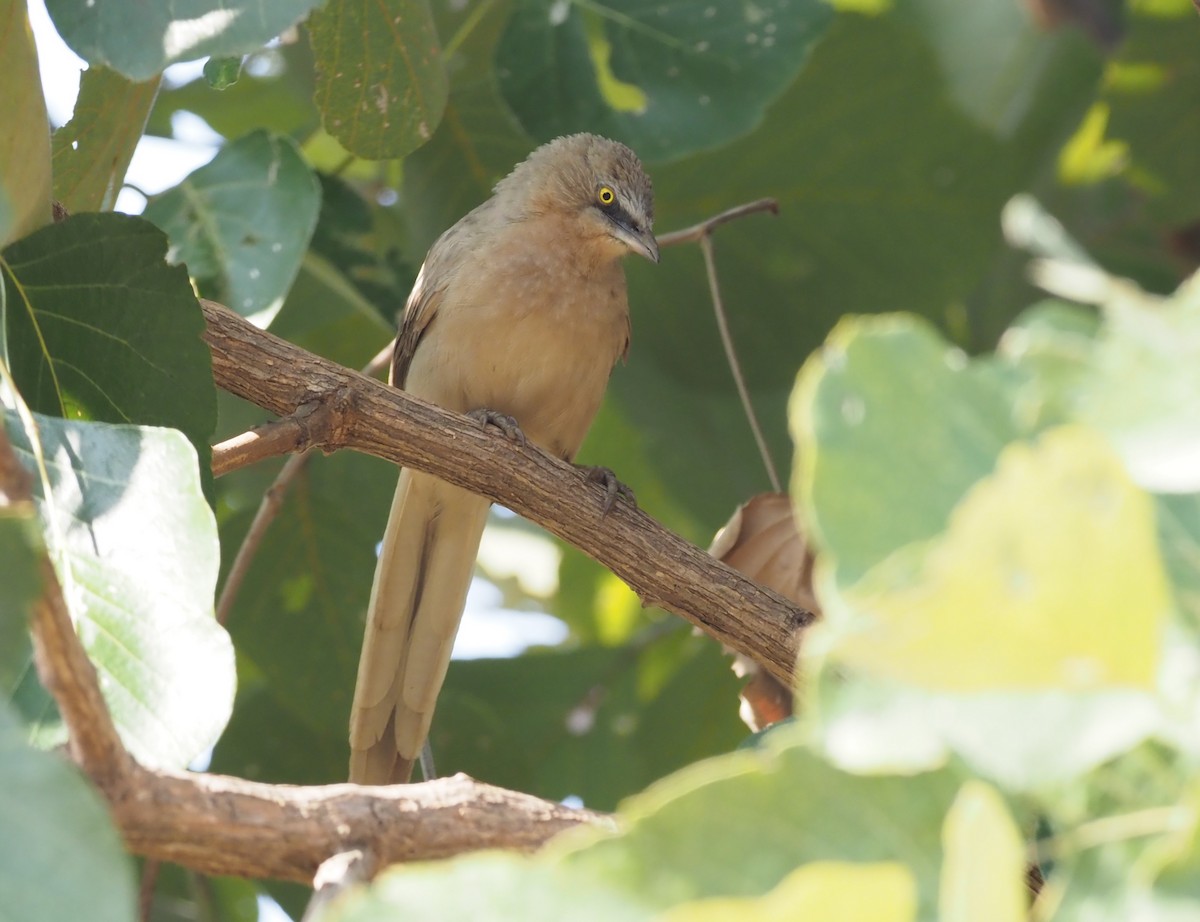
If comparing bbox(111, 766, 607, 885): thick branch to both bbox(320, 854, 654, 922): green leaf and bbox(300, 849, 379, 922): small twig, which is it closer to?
bbox(300, 849, 379, 922): small twig

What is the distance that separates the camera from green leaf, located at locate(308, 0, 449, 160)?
384 cm

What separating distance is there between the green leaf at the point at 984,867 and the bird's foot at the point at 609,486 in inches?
93.9

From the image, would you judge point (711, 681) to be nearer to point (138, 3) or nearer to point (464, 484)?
point (464, 484)

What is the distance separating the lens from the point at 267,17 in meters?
2.86

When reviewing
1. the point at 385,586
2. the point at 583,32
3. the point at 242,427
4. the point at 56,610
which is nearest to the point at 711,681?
the point at 385,586

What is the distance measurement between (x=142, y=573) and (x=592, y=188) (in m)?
3.57

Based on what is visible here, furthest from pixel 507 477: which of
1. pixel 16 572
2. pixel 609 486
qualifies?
pixel 16 572

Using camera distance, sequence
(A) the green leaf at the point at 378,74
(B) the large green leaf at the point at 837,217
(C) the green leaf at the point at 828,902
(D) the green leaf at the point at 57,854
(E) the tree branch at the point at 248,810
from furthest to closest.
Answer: (B) the large green leaf at the point at 837,217
(A) the green leaf at the point at 378,74
(E) the tree branch at the point at 248,810
(D) the green leaf at the point at 57,854
(C) the green leaf at the point at 828,902

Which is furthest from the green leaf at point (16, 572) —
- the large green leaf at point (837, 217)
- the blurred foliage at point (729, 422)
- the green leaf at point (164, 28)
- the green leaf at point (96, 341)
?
the large green leaf at point (837, 217)

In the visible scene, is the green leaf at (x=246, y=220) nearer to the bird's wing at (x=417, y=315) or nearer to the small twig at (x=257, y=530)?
the small twig at (x=257, y=530)

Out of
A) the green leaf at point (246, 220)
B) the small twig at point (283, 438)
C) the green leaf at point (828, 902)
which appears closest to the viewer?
the green leaf at point (828, 902)

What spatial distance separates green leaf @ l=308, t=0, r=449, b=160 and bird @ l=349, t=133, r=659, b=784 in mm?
1026

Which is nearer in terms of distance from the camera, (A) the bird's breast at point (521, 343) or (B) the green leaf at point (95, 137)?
(B) the green leaf at point (95, 137)

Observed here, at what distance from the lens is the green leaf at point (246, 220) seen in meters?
3.99
